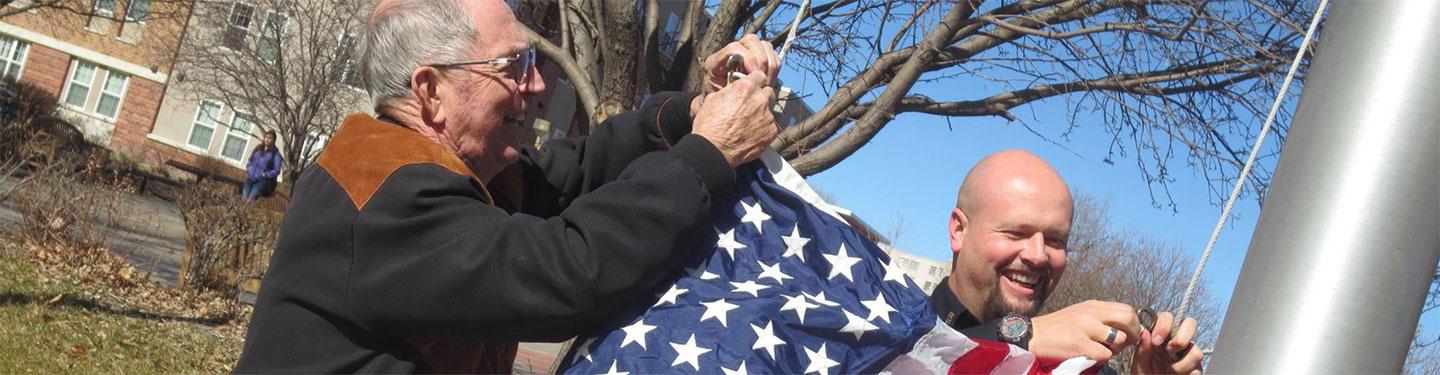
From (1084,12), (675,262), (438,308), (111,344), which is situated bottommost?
(111,344)

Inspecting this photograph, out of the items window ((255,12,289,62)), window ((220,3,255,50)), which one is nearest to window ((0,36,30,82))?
window ((220,3,255,50))

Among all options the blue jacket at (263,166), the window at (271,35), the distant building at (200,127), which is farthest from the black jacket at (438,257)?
the distant building at (200,127)

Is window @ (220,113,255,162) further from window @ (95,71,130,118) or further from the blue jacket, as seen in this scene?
the blue jacket

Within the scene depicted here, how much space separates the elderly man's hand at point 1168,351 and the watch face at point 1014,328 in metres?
0.24

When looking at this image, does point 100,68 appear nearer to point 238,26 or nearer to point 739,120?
point 238,26

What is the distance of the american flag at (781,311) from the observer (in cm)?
250

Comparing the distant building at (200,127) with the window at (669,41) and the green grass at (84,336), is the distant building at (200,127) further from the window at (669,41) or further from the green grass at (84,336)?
the window at (669,41)

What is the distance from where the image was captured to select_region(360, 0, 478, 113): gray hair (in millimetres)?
2598

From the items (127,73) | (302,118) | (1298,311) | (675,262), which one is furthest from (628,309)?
(127,73)

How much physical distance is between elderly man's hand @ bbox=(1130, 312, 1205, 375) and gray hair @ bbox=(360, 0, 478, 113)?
1.53m

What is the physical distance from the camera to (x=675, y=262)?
8.06 feet

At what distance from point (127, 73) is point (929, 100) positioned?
33.4 m

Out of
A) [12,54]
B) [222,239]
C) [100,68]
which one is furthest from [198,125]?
[222,239]

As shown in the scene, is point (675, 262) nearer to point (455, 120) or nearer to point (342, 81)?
point (455, 120)
